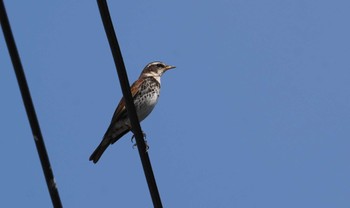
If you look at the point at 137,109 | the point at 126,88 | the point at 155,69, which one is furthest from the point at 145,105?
the point at 126,88

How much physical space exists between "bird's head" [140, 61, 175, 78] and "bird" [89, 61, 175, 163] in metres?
0.07

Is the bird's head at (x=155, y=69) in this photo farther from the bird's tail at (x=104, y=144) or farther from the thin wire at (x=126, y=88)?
the thin wire at (x=126, y=88)

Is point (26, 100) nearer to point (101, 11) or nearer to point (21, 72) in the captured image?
point (21, 72)

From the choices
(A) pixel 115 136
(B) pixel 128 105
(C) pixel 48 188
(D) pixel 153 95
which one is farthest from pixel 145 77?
(C) pixel 48 188

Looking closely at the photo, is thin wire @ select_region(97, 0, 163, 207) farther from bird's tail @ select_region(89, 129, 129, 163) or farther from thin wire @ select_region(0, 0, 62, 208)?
bird's tail @ select_region(89, 129, 129, 163)

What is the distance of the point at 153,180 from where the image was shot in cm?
530

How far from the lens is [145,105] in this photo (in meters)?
11.4

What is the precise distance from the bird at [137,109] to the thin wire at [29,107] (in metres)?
6.07

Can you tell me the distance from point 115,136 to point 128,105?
5791 mm

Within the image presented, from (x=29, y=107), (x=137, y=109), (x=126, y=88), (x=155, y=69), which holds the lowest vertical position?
(x=29, y=107)

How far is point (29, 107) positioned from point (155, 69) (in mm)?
8397

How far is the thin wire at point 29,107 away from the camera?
4.27 meters

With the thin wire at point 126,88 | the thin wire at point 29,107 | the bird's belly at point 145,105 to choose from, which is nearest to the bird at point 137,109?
the bird's belly at point 145,105

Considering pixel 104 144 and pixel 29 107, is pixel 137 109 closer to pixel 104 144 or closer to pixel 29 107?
pixel 104 144
